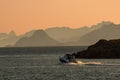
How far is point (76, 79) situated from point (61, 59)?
64.2 metres

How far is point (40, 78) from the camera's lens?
11469cm

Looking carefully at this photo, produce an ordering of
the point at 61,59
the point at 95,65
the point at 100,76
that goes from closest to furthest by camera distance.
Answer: the point at 100,76 < the point at 95,65 < the point at 61,59

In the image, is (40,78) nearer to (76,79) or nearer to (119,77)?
(76,79)

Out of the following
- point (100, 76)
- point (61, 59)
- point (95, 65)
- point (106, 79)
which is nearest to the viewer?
point (106, 79)

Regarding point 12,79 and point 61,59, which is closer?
point 12,79

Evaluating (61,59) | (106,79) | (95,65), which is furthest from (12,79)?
(61,59)

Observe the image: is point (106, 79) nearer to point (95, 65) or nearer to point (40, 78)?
point (40, 78)

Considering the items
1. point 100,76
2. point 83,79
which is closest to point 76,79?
point 83,79

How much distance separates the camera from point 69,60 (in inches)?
6949

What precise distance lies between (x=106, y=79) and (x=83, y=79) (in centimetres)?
482

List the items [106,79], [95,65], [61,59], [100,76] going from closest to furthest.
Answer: [106,79], [100,76], [95,65], [61,59]

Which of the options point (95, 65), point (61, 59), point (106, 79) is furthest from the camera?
point (61, 59)

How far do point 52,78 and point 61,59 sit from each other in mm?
61688

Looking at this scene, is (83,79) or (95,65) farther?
(95,65)
